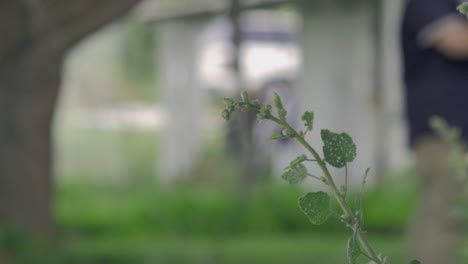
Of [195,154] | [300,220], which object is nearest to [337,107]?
[300,220]

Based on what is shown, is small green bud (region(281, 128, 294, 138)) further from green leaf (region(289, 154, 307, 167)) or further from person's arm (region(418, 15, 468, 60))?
person's arm (region(418, 15, 468, 60))

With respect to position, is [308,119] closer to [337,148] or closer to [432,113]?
[337,148]

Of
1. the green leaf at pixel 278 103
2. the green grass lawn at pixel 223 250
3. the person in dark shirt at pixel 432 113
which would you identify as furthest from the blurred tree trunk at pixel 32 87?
the green leaf at pixel 278 103

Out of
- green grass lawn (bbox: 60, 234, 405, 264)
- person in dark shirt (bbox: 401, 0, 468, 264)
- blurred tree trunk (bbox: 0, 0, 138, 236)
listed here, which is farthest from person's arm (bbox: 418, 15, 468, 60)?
green grass lawn (bbox: 60, 234, 405, 264)

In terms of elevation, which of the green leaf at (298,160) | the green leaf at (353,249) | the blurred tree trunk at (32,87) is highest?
the blurred tree trunk at (32,87)

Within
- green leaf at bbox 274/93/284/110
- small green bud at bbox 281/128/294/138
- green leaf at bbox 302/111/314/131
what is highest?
green leaf at bbox 274/93/284/110

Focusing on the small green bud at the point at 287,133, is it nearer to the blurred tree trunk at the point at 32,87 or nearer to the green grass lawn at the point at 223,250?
the blurred tree trunk at the point at 32,87
